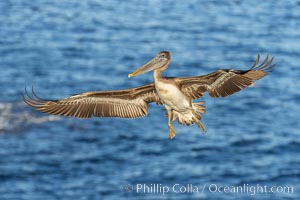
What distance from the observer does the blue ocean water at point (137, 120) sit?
68688mm

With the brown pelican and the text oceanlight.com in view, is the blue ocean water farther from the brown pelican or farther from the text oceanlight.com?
the brown pelican

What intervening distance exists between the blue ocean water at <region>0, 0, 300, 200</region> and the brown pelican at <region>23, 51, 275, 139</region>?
41.8 meters

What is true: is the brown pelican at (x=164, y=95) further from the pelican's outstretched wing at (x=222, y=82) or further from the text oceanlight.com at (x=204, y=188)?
the text oceanlight.com at (x=204, y=188)

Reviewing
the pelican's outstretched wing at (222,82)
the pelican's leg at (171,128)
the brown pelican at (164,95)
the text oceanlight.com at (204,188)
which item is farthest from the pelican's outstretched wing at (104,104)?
the text oceanlight.com at (204,188)

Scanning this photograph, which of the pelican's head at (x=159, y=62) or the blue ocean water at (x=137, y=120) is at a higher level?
the blue ocean water at (x=137, y=120)

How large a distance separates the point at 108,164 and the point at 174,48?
68.5ft

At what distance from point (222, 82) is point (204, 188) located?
45200 mm

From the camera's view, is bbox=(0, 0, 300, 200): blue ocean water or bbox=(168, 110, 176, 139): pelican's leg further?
bbox=(0, 0, 300, 200): blue ocean water

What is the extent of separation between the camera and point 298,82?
84750mm

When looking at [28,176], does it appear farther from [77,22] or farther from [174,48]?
[77,22]

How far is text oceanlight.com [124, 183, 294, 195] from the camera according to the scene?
66.8m

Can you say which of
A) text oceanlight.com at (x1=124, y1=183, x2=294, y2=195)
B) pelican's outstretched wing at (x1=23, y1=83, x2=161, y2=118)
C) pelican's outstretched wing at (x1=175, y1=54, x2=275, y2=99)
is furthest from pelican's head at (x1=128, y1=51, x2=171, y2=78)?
text oceanlight.com at (x1=124, y1=183, x2=294, y2=195)

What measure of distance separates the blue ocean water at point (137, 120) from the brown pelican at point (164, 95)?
4184 cm

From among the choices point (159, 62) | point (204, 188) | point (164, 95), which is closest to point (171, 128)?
point (164, 95)
